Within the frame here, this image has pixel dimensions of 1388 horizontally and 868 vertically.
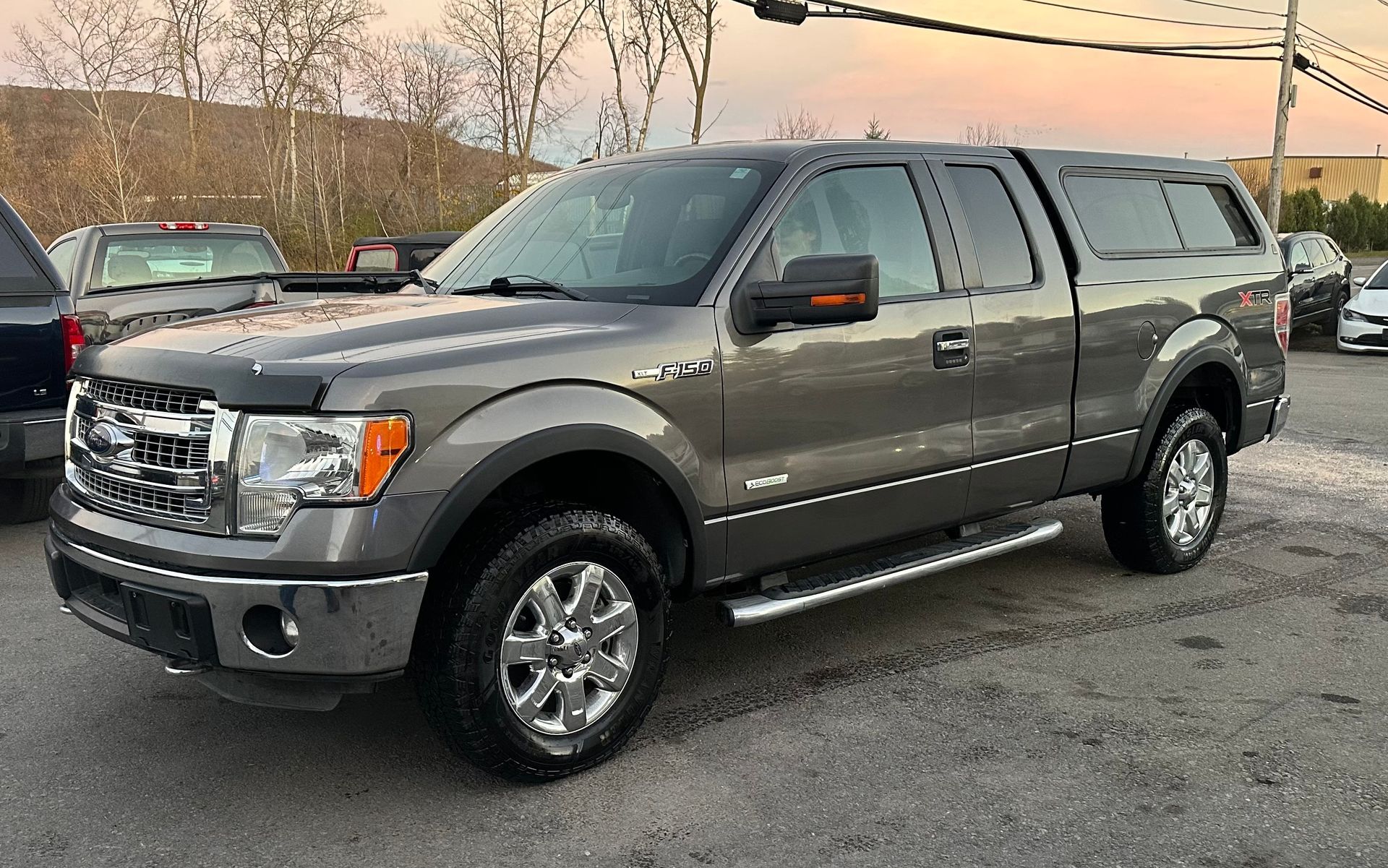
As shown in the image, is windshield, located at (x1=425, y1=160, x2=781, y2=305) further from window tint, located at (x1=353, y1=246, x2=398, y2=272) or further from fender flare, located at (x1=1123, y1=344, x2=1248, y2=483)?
window tint, located at (x1=353, y1=246, x2=398, y2=272)

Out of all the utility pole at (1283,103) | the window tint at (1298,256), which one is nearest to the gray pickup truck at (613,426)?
the window tint at (1298,256)

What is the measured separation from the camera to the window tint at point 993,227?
4.71 metres

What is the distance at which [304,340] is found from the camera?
10.8 ft

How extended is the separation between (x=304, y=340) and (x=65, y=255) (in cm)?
728

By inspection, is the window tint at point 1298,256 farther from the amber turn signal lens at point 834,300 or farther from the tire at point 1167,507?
the amber turn signal lens at point 834,300

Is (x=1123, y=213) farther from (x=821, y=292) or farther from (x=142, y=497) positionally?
(x=142, y=497)

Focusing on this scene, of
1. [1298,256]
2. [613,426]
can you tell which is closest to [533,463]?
[613,426]

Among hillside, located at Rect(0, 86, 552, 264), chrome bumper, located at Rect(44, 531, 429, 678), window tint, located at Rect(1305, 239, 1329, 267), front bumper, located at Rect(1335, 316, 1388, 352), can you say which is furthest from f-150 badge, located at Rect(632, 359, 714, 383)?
hillside, located at Rect(0, 86, 552, 264)

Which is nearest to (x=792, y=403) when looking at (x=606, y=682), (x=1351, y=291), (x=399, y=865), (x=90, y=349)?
(x=606, y=682)

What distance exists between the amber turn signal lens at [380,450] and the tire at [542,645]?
0.38m

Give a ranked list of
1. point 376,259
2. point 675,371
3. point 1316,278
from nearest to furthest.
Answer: point 675,371 → point 376,259 → point 1316,278

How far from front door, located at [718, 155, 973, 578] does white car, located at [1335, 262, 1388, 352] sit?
1511 cm

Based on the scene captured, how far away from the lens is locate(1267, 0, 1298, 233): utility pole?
30125 mm

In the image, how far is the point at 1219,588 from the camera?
562 centimetres
